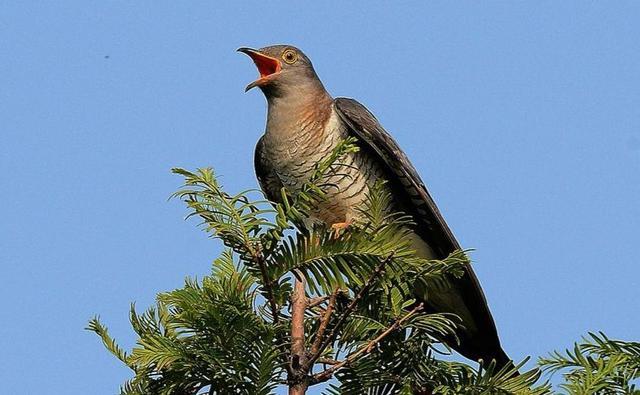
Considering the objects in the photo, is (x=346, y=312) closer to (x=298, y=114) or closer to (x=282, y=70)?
(x=298, y=114)

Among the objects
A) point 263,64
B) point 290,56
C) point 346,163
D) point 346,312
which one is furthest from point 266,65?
point 346,312

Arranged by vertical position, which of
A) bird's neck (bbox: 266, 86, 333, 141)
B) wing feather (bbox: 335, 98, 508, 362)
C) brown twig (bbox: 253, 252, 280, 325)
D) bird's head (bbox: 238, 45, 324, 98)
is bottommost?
brown twig (bbox: 253, 252, 280, 325)

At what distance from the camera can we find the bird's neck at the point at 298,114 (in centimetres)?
515

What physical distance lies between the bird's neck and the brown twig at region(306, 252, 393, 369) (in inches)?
93.3

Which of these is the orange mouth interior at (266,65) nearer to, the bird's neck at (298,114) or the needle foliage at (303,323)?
the bird's neck at (298,114)

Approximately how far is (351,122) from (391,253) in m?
2.43

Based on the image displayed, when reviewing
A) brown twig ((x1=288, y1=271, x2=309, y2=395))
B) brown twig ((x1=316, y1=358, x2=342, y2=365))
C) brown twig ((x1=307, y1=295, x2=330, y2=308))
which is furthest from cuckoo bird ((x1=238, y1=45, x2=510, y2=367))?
brown twig ((x1=316, y1=358, x2=342, y2=365))

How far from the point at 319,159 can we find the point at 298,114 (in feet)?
1.55

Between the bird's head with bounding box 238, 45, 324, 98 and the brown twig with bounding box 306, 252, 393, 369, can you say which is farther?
the bird's head with bounding box 238, 45, 324, 98

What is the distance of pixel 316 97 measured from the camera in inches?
213

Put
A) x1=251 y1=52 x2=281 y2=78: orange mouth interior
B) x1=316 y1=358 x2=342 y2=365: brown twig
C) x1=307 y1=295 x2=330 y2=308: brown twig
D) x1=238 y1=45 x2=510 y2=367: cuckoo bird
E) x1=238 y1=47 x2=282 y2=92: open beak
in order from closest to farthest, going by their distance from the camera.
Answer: x1=316 y1=358 x2=342 y2=365: brown twig, x1=307 y1=295 x2=330 y2=308: brown twig, x1=238 y1=45 x2=510 y2=367: cuckoo bird, x1=238 y1=47 x2=282 y2=92: open beak, x1=251 y1=52 x2=281 y2=78: orange mouth interior

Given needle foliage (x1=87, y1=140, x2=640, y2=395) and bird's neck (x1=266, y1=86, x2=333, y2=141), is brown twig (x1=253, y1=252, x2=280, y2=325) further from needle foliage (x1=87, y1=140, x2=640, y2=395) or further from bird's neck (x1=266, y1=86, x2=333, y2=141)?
bird's neck (x1=266, y1=86, x2=333, y2=141)

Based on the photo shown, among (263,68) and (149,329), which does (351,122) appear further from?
(149,329)

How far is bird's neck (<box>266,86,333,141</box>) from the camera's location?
5152mm
